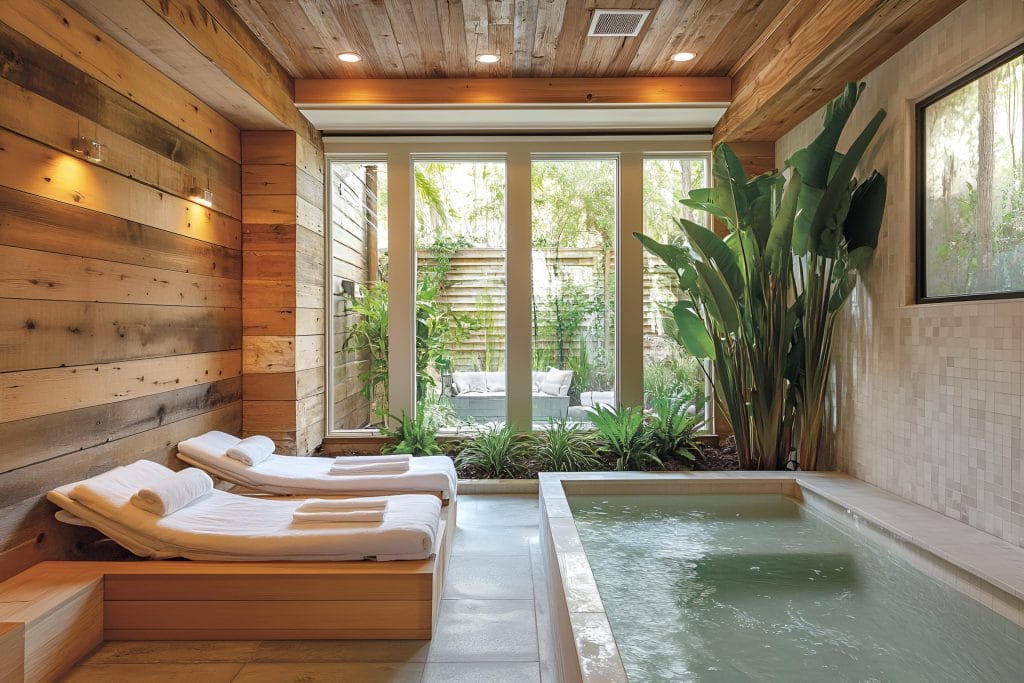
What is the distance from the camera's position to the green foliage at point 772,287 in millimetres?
3883

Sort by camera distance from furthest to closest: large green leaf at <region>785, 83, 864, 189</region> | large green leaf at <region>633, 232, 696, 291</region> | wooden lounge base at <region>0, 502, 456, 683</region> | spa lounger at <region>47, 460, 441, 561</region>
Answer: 1. large green leaf at <region>633, 232, 696, 291</region>
2. large green leaf at <region>785, 83, 864, 189</region>
3. spa lounger at <region>47, 460, 441, 561</region>
4. wooden lounge base at <region>0, 502, 456, 683</region>

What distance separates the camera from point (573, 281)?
227 inches

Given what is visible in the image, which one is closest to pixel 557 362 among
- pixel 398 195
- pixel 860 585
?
pixel 398 195

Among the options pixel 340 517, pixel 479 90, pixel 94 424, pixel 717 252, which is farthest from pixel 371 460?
pixel 479 90

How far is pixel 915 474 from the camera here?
3500 millimetres

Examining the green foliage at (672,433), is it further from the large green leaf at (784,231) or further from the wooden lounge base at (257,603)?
the wooden lounge base at (257,603)

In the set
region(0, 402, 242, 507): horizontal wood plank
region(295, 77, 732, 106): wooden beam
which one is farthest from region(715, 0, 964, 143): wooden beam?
region(0, 402, 242, 507): horizontal wood plank

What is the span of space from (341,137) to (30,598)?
4.20 m

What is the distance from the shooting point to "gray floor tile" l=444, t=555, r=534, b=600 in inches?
121

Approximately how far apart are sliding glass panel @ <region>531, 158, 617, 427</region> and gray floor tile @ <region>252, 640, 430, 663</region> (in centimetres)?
324

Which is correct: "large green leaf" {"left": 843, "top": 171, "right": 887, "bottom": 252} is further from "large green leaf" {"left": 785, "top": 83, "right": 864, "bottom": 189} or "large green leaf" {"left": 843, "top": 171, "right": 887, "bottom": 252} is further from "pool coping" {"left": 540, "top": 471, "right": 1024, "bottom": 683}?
"pool coping" {"left": 540, "top": 471, "right": 1024, "bottom": 683}

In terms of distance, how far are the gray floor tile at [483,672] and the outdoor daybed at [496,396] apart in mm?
3311

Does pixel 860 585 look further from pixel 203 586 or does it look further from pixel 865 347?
pixel 203 586

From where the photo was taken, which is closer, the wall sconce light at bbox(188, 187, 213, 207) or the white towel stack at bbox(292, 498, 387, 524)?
the white towel stack at bbox(292, 498, 387, 524)
